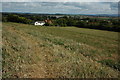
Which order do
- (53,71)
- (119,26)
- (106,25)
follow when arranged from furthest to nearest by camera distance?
(106,25), (119,26), (53,71)

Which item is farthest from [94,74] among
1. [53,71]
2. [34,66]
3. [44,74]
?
[34,66]

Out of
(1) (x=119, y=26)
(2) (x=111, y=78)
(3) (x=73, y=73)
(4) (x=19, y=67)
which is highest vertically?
(1) (x=119, y=26)

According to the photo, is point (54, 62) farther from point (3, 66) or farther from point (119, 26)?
point (119, 26)

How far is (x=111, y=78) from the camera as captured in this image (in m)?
5.21

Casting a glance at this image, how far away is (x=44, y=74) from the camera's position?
4.25 metres

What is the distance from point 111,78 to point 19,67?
Result: 395 centimetres

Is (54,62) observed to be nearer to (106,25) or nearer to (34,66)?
(34,66)

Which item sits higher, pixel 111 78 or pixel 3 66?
pixel 3 66

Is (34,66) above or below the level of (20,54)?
below

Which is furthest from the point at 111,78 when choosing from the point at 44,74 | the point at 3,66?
the point at 3,66

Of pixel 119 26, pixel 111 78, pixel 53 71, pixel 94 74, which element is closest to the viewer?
pixel 53 71

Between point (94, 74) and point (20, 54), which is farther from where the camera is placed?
point (20, 54)

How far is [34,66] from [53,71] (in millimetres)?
771

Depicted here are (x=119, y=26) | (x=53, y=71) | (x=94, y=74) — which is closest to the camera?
(x=53, y=71)
